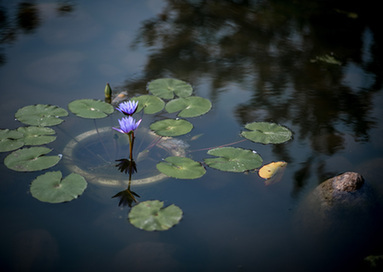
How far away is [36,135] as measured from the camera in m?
2.28

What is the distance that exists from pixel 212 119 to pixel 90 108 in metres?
0.84

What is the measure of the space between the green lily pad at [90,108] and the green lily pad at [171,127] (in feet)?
1.12

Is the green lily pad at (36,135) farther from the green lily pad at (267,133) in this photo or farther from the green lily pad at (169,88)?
the green lily pad at (267,133)

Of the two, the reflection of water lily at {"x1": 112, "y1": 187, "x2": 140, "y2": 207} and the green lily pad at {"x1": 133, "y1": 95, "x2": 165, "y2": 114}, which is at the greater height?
the green lily pad at {"x1": 133, "y1": 95, "x2": 165, "y2": 114}

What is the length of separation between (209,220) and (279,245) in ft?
1.24

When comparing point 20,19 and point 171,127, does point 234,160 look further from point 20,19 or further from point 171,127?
point 20,19

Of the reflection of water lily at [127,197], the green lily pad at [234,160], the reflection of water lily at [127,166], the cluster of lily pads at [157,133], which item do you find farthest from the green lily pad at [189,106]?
the reflection of water lily at [127,197]

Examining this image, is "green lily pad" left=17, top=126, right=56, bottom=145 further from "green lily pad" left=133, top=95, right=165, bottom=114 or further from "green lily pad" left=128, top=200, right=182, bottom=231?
"green lily pad" left=128, top=200, right=182, bottom=231

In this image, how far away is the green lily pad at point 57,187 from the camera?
1920 millimetres

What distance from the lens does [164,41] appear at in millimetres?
3457

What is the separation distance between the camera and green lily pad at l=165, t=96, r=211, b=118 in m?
2.55

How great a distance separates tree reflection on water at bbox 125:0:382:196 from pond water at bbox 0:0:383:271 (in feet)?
0.05

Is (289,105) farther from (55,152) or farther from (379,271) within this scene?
(55,152)

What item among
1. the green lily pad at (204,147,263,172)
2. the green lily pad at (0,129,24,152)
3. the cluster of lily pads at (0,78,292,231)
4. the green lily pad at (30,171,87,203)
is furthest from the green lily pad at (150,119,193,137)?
the green lily pad at (0,129,24,152)
